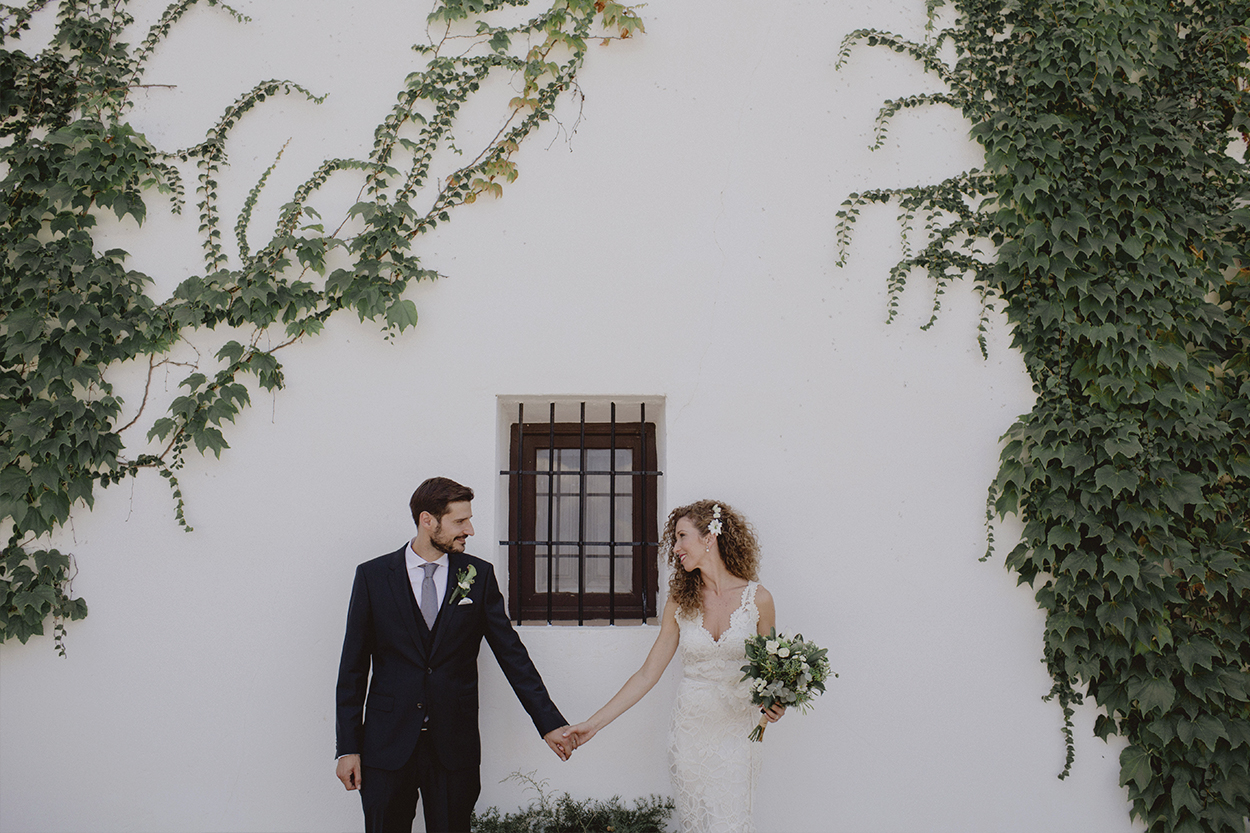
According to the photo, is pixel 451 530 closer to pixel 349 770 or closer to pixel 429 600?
pixel 429 600

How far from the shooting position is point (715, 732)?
3.21m

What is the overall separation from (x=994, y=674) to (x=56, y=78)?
5.49 m

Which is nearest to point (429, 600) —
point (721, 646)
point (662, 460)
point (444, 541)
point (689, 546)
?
point (444, 541)

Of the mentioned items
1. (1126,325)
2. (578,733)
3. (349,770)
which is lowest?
(349,770)

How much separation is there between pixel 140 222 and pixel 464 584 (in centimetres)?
249

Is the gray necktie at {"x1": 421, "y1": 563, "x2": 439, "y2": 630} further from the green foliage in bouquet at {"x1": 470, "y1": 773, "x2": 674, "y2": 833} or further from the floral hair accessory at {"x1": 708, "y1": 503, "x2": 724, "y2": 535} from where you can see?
the floral hair accessory at {"x1": 708, "y1": 503, "x2": 724, "y2": 535}

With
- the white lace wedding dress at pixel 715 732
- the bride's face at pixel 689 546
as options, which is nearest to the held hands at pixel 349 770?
the white lace wedding dress at pixel 715 732

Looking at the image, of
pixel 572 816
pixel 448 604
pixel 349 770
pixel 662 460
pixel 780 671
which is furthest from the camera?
pixel 662 460

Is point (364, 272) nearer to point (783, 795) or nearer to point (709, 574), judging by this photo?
point (709, 574)

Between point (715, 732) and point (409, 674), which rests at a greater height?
point (409, 674)

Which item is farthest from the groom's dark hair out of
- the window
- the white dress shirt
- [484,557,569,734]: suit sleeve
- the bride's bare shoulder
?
the bride's bare shoulder

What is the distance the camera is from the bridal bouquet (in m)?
2.98

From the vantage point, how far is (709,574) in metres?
3.38

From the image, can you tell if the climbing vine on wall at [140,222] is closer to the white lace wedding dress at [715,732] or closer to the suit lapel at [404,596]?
the suit lapel at [404,596]
